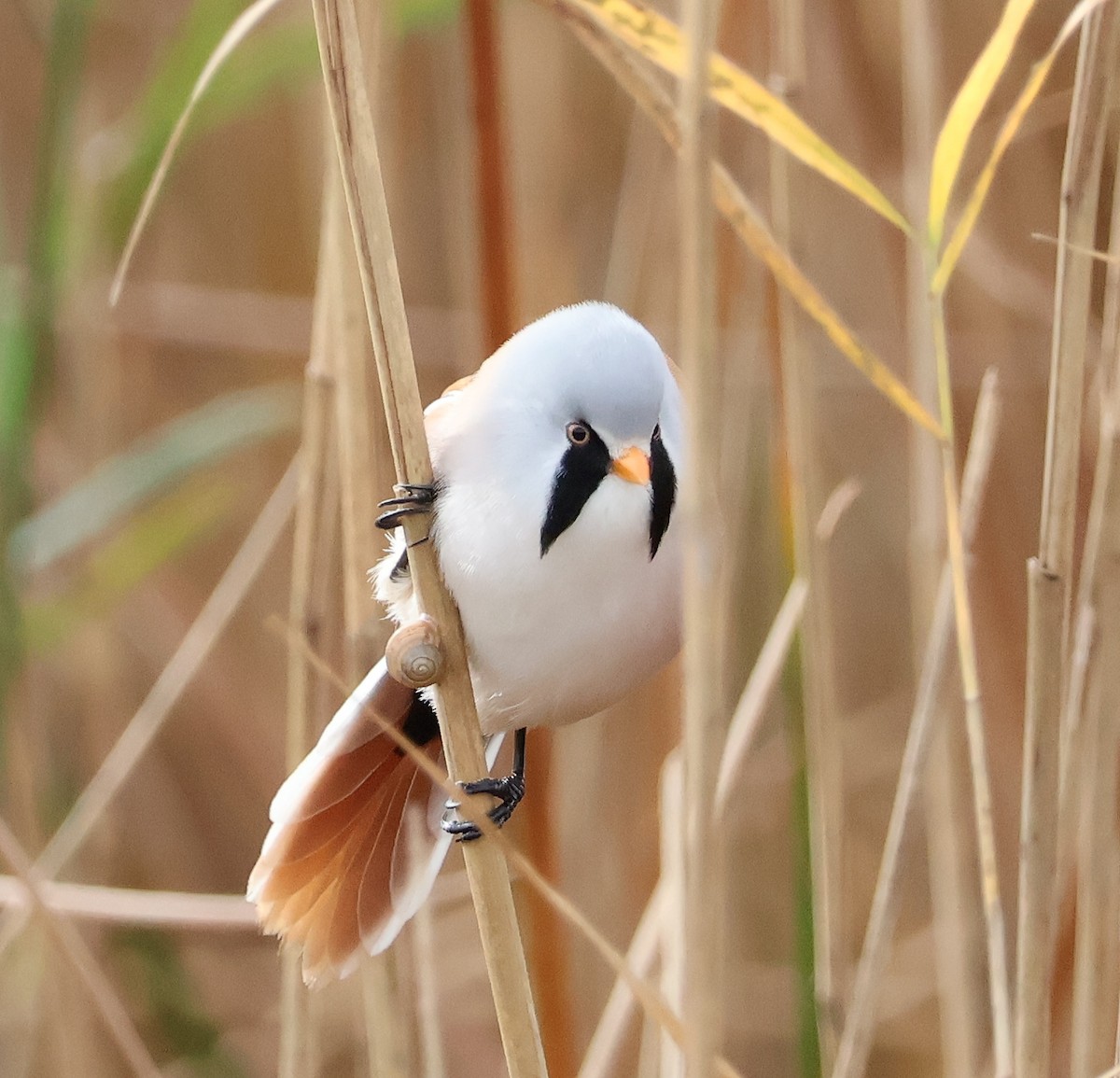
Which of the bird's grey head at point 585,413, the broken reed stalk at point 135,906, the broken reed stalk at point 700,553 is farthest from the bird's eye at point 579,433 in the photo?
the broken reed stalk at point 135,906

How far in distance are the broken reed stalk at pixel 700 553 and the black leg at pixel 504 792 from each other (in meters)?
0.30

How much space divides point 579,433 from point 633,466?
1.6 inches

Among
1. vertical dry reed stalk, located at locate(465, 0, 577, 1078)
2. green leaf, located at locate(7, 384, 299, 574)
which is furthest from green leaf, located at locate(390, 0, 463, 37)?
green leaf, located at locate(7, 384, 299, 574)

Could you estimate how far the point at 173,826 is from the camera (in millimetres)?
1754

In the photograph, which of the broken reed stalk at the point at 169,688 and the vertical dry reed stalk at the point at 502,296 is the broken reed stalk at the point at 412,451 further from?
the broken reed stalk at the point at 169,688

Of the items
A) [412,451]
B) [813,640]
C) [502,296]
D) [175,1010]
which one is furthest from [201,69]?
[175,1010]

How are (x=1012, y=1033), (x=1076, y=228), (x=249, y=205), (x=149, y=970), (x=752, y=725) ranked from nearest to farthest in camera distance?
(x=1076, y=228), (x=1012, y=1033), (x=752, y=725), (x=149, y=970), (x=249, y=205)

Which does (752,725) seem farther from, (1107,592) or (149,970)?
(149,970)

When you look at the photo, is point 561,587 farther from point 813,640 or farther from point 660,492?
point 813,640

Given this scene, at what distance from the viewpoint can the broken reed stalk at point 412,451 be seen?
70cm

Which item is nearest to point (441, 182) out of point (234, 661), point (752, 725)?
point (234, 661)

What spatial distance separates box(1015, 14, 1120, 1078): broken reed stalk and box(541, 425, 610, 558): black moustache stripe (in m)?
0.24

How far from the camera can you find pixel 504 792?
40.4 inches

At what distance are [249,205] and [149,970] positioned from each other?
93cm
